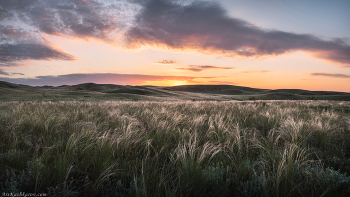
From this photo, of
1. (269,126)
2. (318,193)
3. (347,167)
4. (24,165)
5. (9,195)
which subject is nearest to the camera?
(9,195)

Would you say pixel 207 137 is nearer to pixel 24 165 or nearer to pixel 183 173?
pixel 183 173

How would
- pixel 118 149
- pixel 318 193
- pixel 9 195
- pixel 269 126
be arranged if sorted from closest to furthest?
pixel 9 195 < pixel 318 193 < pixel 118 149 < pixel 269 126

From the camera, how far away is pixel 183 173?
5.41 feet

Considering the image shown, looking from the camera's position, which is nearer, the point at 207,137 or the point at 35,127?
the point at 207,137

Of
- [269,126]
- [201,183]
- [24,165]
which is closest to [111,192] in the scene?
[201,183]

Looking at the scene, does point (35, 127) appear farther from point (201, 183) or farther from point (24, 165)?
point (201, 183)

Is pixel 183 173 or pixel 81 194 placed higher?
pixel 183 173

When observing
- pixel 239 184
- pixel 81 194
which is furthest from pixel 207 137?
pixel 81 194

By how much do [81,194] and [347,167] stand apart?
10.2 ft

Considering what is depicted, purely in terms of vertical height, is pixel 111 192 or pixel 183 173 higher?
pixel 183 173

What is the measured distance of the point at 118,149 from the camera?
226 centimetres

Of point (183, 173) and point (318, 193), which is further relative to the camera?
point (183, 173)

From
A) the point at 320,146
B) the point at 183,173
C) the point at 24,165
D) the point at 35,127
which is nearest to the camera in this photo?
the point at 183,173

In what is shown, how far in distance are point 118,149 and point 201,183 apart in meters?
1.28
